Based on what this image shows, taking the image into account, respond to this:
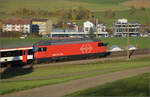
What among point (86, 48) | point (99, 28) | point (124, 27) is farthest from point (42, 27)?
point (86, 48)

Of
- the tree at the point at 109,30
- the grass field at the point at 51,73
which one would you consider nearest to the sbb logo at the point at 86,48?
the grass field at the point at 51,73

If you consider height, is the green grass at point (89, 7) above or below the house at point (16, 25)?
above

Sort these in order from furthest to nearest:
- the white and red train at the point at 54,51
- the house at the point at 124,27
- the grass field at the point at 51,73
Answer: the house at the point at 124,27 → the white and red train at the point at 54,51 → the grass field at the point at 51,73

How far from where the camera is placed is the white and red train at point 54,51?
39.8 meters

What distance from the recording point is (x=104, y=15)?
417 ft

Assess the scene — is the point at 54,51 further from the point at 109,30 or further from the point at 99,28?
the point at 109,30

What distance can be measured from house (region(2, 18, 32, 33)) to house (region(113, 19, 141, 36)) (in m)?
37.5

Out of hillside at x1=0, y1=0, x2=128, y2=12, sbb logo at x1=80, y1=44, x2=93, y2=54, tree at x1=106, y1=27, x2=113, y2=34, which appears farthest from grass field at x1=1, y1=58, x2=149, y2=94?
hillside at x1=0, y1=0, x2=128, y2=12

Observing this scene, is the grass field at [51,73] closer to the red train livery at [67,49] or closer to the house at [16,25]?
the red train livery at [67,49]

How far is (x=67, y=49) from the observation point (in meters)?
44.1

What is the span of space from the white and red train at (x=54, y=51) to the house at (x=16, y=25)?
71.6m

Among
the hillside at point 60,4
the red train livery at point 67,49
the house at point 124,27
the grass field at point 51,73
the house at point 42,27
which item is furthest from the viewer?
the hillside at point 60,4

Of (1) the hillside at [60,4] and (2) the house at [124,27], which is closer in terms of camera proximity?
(2) the house at [124,27]

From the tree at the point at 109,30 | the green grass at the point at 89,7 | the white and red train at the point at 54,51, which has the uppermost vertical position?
the green grass at the point at 89,7
